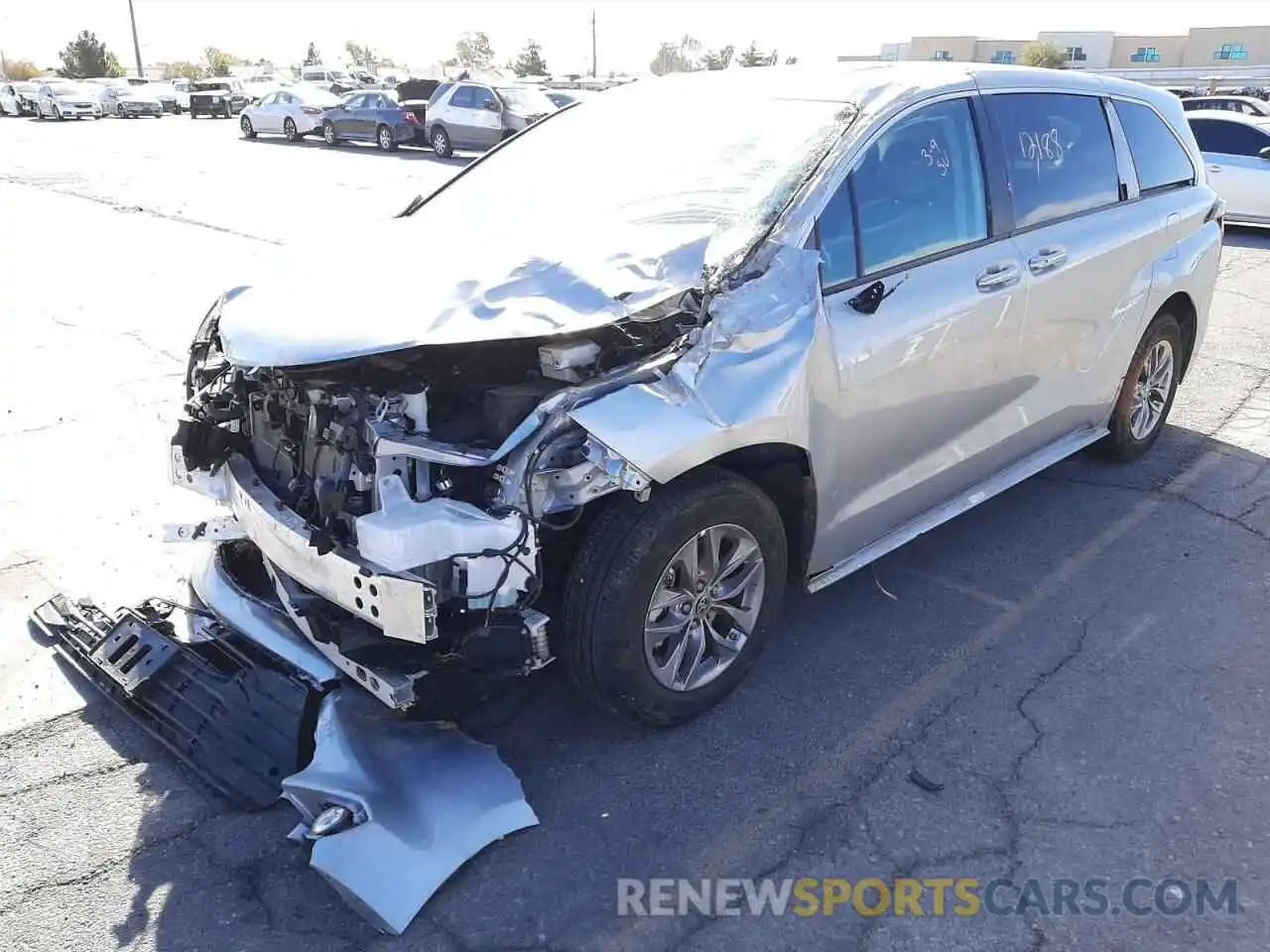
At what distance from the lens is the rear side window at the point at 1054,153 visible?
401cm

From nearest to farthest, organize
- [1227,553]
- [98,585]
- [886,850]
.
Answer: [886,850], [98,585], [1227,553]

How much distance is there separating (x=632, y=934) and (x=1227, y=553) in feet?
10.9

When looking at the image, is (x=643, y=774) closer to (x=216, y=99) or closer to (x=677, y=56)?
(x=216, y=99)

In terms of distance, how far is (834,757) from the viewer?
318 centimetres

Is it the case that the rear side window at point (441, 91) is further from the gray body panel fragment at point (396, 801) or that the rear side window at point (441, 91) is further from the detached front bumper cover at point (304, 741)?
the gray body panel fragment at point (396, 801)

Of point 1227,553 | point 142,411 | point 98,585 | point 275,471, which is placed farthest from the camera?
point 142,411

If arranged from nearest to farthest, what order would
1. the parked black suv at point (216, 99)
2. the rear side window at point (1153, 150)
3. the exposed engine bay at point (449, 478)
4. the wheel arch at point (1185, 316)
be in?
the exposed engine bay at point (449, 478) < the rear side window at point (1153, 150) < the wheel arch at point (1185, 316) < the parked black suv at point (216, 99)

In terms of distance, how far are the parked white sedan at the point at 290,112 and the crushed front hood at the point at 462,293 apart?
28.5 meters

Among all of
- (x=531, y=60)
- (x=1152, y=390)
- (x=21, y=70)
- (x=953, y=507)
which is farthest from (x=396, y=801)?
(x=21, y=70)

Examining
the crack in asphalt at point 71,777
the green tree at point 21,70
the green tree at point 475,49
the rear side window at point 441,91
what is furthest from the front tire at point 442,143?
the green tree at point 475,49

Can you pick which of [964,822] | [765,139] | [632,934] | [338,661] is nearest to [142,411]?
[338,661]

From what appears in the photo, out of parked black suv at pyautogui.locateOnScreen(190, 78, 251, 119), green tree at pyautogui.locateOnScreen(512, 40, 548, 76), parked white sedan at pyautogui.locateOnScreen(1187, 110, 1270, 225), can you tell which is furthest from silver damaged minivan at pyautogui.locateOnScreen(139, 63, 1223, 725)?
green tree at pyautogui.locateOnScreen(512, 40, 548, 76)

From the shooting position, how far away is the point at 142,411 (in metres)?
6.05

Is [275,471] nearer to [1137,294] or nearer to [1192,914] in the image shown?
[1192,914]
